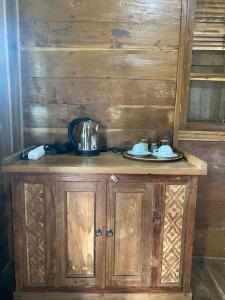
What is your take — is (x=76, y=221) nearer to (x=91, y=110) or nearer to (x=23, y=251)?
(x=23, y=251)

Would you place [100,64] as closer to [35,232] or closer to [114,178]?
[114,178]

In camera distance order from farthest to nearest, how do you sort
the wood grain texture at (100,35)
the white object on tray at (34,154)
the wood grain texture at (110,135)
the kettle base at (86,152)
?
the wood grain texture at (110,135) < the wood grain texture at (100,35) < the kettle base at (86,152) < the white object on tray at (34,154)

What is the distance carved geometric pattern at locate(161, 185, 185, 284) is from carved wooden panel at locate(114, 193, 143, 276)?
0.14m

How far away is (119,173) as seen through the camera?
143 centimetres

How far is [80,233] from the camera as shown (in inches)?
59.4

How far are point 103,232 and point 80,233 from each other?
0.41 ft

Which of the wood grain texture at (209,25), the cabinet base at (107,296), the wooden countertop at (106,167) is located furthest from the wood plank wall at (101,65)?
the cabinet base at (107,296)

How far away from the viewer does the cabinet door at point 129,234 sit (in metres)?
1.47

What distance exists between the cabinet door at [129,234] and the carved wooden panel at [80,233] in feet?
0.31

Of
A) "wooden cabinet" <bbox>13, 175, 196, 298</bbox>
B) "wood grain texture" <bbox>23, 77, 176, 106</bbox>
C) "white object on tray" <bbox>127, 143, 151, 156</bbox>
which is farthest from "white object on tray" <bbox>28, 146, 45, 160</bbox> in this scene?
"white object on tray" <bbox>127, 143, 151, 156</bbox>

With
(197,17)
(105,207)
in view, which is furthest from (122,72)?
(105,207)

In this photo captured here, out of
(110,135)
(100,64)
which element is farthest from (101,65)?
(110,135)

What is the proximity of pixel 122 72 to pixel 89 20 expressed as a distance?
387 mm

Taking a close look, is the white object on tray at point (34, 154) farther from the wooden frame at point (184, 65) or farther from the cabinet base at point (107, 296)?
the wooden frame at point (184, 65)
